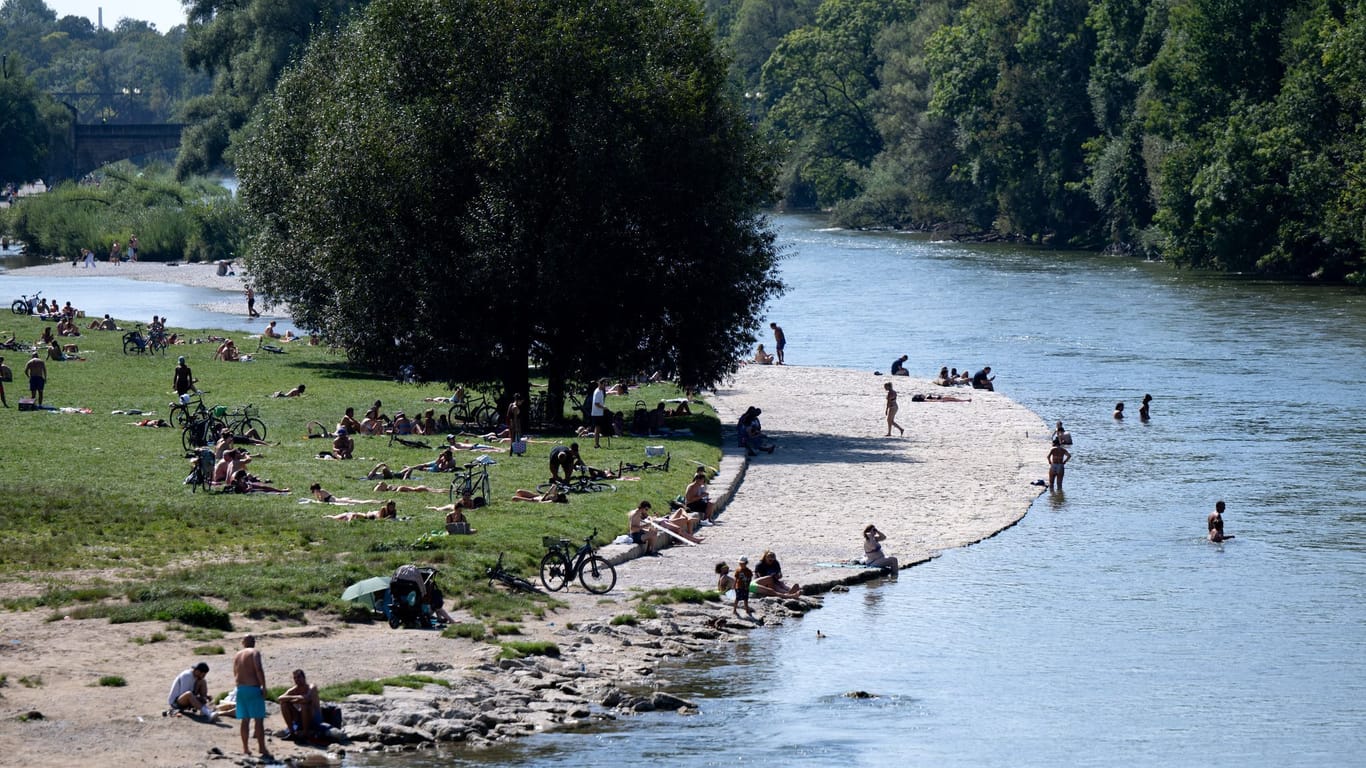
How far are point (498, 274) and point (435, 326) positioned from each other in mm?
2114

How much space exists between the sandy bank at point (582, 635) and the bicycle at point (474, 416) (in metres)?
6.25

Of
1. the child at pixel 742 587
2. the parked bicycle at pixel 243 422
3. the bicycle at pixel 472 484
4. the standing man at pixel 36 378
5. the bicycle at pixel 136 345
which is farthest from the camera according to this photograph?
the bicycle at pixel 136 345

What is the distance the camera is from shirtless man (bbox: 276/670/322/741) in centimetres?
2194

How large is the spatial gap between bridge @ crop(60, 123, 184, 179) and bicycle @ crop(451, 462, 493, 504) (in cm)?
13120

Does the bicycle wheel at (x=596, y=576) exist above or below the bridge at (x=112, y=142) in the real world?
below

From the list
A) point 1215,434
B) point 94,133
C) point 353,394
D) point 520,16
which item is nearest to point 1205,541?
point 1215,434

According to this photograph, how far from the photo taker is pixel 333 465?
38.1 meters

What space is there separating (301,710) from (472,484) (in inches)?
525

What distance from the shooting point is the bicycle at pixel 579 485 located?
36.0 metres

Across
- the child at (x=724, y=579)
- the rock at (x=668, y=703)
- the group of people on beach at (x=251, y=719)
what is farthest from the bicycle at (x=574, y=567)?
the group of people on beach at (x=251, y=719)

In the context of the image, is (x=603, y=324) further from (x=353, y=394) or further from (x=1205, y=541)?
(x=1205, y=541)

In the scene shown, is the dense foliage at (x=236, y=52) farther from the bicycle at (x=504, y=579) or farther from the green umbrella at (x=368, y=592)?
the green umbrella at (x=368, y=592)

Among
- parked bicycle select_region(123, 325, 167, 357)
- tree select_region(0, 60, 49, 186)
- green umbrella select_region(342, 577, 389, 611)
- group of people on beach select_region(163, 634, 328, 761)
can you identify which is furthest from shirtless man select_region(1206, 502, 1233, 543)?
tree select_region(0, 60, 49, 186)

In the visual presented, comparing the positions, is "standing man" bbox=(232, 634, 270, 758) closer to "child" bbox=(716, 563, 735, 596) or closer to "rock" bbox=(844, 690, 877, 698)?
"rock" bbox=(844, 690, 877, 698)
